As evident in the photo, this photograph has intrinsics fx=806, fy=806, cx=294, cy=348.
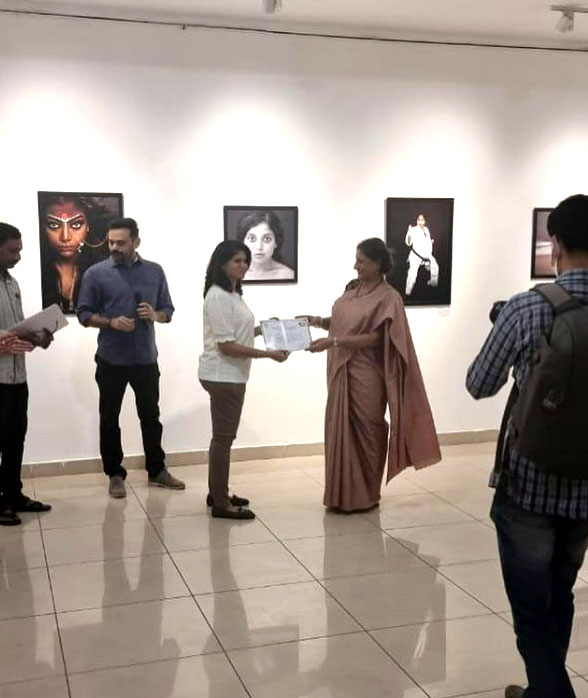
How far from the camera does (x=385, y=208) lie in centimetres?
593

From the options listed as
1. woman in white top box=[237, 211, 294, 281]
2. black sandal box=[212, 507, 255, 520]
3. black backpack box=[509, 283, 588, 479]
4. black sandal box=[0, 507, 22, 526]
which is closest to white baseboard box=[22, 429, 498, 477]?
black sandal box=[0, 507, 22, 526]

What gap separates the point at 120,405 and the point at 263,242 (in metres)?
1.54

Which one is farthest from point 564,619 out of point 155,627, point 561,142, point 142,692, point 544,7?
point 561,142

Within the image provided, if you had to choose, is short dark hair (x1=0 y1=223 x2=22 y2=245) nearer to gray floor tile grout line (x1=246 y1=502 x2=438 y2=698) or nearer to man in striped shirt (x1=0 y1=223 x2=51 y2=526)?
man in striped shirt (x1=0 y1=223 x2=51 y2=526)

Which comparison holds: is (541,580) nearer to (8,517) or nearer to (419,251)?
(8,517)

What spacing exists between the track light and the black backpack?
401cm

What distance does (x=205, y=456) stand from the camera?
578 cm

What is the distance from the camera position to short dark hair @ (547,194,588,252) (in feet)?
6.97

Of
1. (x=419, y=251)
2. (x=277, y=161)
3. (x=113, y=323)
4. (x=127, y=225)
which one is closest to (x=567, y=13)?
(x=419, y=251)

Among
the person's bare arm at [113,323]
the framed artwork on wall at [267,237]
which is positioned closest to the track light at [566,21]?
the framed artwork on wall at [267,237]

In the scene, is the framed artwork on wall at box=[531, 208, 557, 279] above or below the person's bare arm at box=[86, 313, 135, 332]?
above

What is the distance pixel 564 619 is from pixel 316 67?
4.34m

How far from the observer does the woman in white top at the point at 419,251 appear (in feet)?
19.7

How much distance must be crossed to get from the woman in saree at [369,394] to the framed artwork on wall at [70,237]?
1732mm
